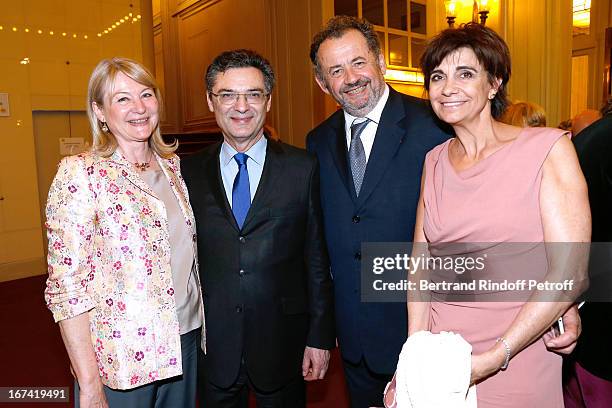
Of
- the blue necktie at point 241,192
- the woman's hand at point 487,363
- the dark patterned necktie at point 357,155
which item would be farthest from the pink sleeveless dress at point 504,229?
the blue necktie at point 241,192

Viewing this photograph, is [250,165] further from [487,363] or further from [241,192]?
[487,363]

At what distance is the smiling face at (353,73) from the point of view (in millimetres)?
1980

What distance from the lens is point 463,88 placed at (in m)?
1.47

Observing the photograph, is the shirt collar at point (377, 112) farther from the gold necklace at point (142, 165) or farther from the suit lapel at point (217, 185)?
the gold necklace at point (142, 165)

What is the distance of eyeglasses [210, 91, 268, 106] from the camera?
191 cm

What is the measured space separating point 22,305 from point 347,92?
16.3 feet

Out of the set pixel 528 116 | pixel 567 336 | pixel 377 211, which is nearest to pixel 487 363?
pixel 567 336

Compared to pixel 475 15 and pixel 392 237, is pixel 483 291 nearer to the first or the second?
pixel 392 237

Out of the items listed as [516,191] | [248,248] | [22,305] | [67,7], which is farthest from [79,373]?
[67,7]

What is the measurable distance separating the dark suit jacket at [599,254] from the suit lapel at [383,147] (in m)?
0.67

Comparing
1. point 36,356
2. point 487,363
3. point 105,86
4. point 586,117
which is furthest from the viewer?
point 36,356

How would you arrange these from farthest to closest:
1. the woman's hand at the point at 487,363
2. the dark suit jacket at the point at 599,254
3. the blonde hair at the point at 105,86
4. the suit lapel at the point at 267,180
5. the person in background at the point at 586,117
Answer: the person in background at the point at 586,117, the suit lapel at the point at 267,180, the blonde hair at the point at 105,86, the dark suit jacket at the point at 599,254, the woman's hand at the point at 487,363

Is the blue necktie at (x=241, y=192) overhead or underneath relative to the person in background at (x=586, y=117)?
underneath

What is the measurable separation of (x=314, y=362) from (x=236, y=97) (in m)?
1.15
